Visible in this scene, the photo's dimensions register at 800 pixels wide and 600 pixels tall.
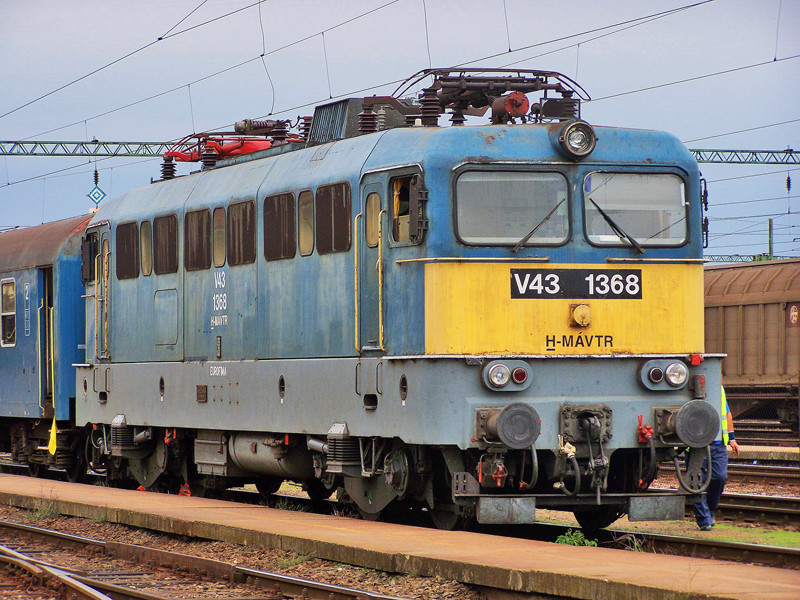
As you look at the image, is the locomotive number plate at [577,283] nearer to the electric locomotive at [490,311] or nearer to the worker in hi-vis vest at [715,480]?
the electric locomotive at [490,311]

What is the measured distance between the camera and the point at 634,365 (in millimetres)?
11672

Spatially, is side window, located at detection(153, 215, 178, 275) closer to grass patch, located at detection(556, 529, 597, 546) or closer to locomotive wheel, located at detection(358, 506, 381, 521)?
locomotive wheel, located at detection(358, 506, 381, 521)

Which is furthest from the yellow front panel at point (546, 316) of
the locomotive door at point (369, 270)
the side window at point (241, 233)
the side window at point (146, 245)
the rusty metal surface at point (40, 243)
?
the rusty metal surface at point (40, 243)

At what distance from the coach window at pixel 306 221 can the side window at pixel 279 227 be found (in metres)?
0.13

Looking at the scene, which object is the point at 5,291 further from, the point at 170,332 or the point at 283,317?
the point at 283,317

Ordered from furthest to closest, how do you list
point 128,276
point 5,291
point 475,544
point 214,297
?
point 5,291 < point 128,276 < point 214,297 < point 475,544

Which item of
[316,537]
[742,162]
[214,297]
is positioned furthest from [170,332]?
[742,162]

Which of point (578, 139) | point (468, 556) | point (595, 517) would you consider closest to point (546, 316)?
point (578, 139)

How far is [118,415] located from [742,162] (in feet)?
143

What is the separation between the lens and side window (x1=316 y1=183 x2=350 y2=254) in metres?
12.7

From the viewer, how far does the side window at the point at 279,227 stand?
13664mm

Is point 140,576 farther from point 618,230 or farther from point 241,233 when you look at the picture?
point 618,230

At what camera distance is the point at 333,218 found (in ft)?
42.4

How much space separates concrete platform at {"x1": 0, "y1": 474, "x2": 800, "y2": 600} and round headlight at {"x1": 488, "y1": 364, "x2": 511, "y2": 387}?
49.2 inches
